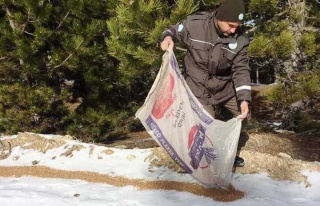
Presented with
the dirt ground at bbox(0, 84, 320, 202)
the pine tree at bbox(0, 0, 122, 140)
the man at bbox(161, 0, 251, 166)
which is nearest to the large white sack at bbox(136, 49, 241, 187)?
the dirt ground at bbox(0, 84, 320, 202)

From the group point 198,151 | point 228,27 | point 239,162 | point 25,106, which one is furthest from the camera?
point 25,106

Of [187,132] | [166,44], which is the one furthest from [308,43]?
[187,132]

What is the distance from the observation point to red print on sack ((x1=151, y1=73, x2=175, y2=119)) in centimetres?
309

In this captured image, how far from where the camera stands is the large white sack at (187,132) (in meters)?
3.09

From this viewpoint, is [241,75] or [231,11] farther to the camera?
[241,75]

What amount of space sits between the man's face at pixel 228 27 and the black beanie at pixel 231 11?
1.5 inches

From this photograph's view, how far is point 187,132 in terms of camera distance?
3.10 meters

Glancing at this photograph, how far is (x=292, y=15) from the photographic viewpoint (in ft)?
16.7

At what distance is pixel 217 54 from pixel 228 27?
244 millimetres

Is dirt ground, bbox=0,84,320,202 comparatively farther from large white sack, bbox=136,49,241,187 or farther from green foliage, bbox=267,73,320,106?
green foliage, bbox=267,73,320,106

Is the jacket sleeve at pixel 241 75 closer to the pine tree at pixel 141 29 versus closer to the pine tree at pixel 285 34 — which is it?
the pine tree at pixel 285 34

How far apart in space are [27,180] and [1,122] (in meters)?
3.32

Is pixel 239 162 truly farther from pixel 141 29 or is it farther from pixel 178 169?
pixel 141 29

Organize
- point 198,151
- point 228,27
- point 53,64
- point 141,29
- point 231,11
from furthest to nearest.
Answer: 1. point 53,64
2. point 141,29
3. point 198,151
4. point 228,27
5. point 231,11
